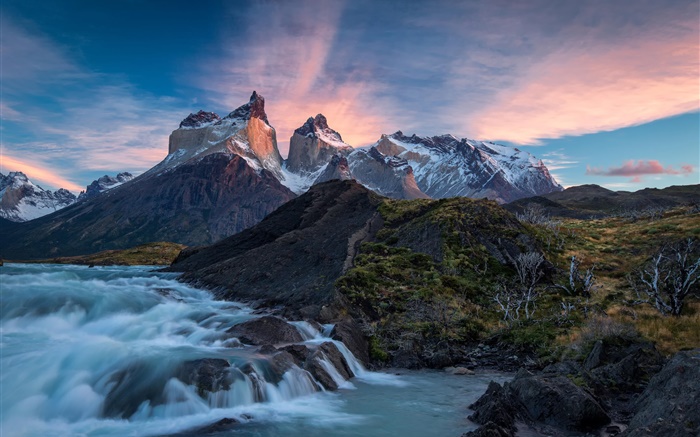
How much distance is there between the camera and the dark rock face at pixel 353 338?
2375cm

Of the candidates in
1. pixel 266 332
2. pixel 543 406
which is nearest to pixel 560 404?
pixel 543 406

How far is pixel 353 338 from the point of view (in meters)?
24.8

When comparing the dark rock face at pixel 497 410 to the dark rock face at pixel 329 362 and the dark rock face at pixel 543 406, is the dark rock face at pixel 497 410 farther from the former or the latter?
the dark rock face at pixel 329 362

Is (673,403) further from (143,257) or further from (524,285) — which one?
(143,257)

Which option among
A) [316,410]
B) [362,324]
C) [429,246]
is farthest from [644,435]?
[429,246]

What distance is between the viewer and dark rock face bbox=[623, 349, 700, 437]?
8906mm

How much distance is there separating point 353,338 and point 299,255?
2192 centimetres

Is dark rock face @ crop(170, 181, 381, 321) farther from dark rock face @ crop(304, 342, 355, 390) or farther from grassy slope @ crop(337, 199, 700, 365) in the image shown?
dark rock face @ crop(304, 342, 355, 390)

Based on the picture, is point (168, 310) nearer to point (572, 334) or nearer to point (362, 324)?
point (362, 324)

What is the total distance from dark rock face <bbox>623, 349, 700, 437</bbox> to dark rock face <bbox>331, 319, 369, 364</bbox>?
535 inches

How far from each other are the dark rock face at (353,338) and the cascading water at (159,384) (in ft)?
1.80

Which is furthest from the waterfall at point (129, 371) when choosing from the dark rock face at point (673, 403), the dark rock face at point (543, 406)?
the dark rock face at point (673, 403)

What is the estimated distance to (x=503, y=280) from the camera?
36.6m

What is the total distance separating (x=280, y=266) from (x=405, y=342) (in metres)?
21.7
